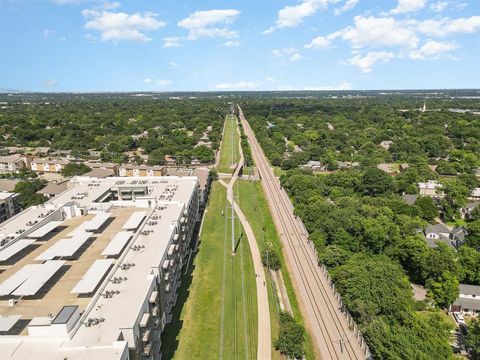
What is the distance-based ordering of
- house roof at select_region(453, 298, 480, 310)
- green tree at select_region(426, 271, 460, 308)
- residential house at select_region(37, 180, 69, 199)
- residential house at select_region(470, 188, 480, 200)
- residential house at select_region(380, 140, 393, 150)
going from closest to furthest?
house roof at select_region(453, 298, 480, 310) < green tree at select_region(426, 271, 460, 308) < residential house at select_region(37, 180, 69, 199) < residential house at select_region(470, 188, 480, 200) < residential house at select_region(380, 140, 393, 150)

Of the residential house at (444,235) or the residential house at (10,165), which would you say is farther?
the residential house at (10,165)

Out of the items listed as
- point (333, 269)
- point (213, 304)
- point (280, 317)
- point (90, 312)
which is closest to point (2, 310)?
point (90, 312)

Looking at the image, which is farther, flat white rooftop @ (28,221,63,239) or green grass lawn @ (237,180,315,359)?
flat white rooftop @ (28,221,63,239)

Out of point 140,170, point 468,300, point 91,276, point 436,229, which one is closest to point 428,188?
point 436,229

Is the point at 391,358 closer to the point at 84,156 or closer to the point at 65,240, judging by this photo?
the point at 65,240

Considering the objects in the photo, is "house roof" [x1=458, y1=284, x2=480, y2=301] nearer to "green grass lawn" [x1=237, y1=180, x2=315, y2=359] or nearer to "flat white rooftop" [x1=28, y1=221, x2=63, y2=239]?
"green grass lawn" [x1=237, y1=180, x2=315, y2=359]

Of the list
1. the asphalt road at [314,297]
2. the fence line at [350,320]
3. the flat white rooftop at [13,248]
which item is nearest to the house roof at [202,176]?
the asphalt road at [314,297]

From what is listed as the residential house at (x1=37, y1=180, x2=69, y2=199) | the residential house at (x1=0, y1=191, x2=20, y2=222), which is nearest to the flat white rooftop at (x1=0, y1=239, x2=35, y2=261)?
the residential house at (x1=0, y1=191, x2=20, y2=222)

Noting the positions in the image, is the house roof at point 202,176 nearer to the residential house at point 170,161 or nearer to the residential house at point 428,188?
the residential house at point 170,161

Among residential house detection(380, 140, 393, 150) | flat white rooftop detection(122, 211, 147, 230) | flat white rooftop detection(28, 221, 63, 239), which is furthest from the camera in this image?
residential house detection(380, 140, 393, 150)
